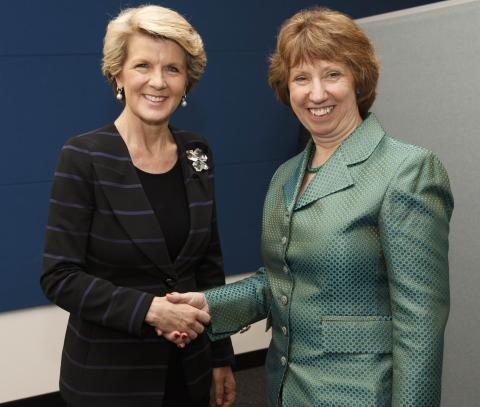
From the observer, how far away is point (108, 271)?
71.7 inches

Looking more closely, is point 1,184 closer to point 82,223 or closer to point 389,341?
point 82,223

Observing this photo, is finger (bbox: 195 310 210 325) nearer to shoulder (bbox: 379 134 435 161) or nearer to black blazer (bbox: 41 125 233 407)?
black blazer (bbox: 41 125 233 407)

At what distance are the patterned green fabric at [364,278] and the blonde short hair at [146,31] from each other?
0.57m

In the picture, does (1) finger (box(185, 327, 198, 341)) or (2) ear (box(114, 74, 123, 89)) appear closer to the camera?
(1) finger (box(185, 327, 198, 341))

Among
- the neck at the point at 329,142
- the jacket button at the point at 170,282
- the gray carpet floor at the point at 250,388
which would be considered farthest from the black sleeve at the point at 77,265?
the gray carpet floor at the point at 250,388

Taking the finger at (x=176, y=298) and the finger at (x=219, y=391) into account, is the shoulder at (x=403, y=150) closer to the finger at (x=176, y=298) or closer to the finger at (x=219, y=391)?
the finger at (x=176, y=298)

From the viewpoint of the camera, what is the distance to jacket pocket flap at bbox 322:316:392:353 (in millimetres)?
1529

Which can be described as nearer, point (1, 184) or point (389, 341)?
point (389, 341)

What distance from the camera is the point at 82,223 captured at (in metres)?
1.75

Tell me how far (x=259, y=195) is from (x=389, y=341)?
90.5 inches

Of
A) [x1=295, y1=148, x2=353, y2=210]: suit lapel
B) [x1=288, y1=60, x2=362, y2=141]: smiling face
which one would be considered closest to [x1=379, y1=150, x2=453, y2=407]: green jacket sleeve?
[x1=295, y1=148, x2=353, y2=210]: suit lapel

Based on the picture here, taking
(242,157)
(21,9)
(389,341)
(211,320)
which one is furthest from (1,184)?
(389,341)

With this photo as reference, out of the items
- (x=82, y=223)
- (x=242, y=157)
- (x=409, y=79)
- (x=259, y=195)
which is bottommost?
(x=259, y=195)

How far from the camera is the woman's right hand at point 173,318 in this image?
174 cm
